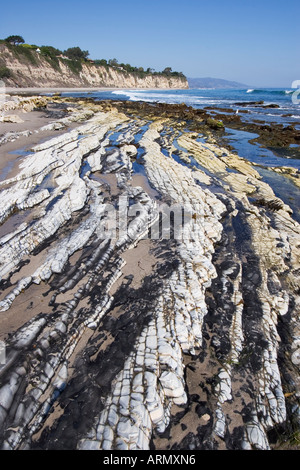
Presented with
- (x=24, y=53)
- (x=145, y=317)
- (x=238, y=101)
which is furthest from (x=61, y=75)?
(x=145, y=317)

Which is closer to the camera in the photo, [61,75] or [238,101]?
[238,101]

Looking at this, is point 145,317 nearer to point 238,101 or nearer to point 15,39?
point 238,101

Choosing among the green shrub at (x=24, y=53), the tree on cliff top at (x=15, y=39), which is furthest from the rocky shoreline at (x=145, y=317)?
the tree on cliff top at (x=15, y=39)

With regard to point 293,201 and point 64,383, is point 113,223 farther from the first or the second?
point 293,201

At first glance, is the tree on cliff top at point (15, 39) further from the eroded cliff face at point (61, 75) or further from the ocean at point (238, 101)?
the ocean at point (238, 101)

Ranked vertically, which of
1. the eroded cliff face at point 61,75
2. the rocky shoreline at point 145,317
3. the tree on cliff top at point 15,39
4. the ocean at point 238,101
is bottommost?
the rocky shoreline at point 145,317

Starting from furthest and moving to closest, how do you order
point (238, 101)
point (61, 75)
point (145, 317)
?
point (61, 75) → point (238, 101) → point (145, 317)
